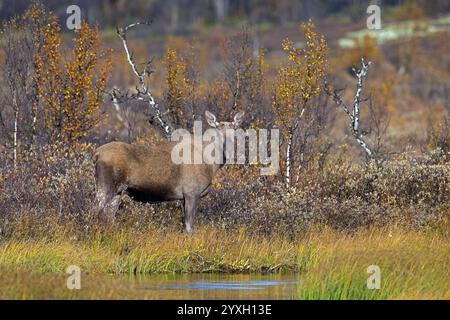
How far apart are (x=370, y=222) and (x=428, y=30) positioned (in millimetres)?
68053

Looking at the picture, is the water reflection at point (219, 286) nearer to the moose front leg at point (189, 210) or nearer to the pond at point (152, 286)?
the pond at point (152, 286)

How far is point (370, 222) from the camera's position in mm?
19719

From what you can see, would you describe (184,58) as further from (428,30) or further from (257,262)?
(428,30)

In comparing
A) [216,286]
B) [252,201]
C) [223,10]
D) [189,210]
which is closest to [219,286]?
[216,286]

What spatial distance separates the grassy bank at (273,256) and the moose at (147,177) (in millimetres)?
703

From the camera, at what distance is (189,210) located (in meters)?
19.2

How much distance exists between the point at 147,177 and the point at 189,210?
946 millimetres

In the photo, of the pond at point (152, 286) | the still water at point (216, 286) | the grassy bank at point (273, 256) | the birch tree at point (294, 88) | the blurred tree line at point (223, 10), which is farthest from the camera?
the blurred tree line at point (223, 10)

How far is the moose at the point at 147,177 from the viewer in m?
18.7

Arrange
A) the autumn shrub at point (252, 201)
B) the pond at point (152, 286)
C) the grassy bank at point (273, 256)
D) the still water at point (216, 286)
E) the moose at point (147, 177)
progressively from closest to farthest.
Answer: the pond at point (152, 286), the grassy bank at point (273, 256), the still water at point (216, 286), the moose at point (147, 177), the autumn shrub at point (252, 201)

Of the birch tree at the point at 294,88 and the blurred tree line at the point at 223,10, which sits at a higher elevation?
the blurred tree line at the point at 223,10

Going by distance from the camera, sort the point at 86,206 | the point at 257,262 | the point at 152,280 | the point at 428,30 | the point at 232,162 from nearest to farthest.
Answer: the point at 152,280 < the point at 257,262 < the point at 86,206 < the point at 232,162 < the point at 428,30

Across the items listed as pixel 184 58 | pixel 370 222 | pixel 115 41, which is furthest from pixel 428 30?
pixel 370 222

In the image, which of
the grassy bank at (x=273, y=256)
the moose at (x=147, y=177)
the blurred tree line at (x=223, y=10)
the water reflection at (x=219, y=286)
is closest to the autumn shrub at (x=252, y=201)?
the moose at (x=147, y=177)
